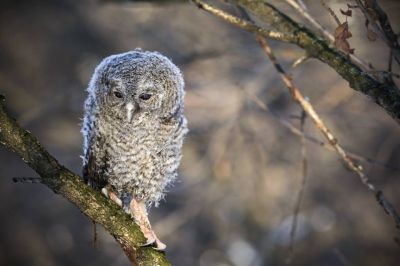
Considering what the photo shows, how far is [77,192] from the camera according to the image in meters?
2.39

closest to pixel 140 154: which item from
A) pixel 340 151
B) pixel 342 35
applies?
pixel 340 151

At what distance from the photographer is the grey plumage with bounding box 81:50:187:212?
3.16m

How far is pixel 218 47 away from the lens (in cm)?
643

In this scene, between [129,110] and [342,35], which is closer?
[342,35]

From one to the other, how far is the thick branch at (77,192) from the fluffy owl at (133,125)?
1.49 ft

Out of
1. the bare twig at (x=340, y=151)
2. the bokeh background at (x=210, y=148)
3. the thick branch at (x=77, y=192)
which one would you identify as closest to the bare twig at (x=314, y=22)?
the bare twig at (x=340, y=151)

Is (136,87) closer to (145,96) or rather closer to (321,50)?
(145,96)

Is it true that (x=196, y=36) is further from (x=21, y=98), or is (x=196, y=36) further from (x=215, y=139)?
(x=21, y=98)

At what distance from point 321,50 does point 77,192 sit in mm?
1184

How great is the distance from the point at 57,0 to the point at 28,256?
12.3ft

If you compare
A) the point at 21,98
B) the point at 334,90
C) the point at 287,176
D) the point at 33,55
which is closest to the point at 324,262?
the point at 287,176

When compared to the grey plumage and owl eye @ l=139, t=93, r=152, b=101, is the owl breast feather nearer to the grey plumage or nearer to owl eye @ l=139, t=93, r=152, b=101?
the grey plumage

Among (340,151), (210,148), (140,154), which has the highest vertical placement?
(210,148)

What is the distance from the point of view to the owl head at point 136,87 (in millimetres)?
3139
